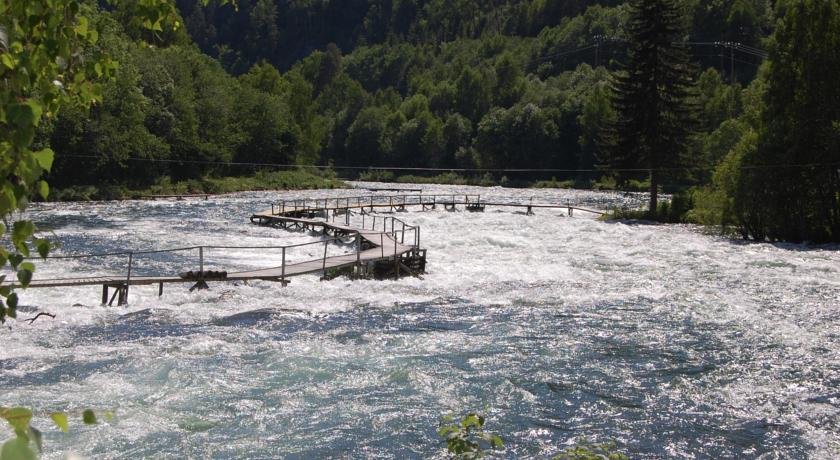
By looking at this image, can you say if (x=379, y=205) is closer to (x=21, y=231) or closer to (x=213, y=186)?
(x=213, y=186)

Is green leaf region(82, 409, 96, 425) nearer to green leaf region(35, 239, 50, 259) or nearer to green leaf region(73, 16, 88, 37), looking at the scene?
green leaf region(35, 239, 50, 259)

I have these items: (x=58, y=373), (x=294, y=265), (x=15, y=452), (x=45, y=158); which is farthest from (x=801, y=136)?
(x=15, y=452)

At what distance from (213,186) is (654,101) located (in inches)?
1520

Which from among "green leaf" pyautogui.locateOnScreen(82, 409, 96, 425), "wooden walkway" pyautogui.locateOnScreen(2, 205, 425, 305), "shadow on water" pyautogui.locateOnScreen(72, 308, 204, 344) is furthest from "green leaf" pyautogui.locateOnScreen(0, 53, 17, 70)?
"wooden walkway" pyautogui.locateOnScreen(2, 205, 425, 305)

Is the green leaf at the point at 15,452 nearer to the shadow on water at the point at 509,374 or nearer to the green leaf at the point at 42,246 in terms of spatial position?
the green leaf at the point at 42,246

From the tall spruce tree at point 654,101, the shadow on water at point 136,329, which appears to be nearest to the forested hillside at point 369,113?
the tall spruce tree at point 654,101

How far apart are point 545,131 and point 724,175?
68717 millimetres

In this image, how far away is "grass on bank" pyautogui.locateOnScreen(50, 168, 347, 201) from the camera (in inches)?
2354

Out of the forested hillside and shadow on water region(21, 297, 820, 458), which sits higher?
the forested hillside

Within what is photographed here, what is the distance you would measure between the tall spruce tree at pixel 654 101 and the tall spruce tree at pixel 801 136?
43.2 ft

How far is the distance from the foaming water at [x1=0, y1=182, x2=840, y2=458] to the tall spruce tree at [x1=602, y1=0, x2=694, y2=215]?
23005mm

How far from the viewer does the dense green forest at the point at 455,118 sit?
49.0m

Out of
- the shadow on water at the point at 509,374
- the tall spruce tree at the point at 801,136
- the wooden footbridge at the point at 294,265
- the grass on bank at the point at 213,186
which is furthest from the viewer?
the grass on bank at the point at 213,186

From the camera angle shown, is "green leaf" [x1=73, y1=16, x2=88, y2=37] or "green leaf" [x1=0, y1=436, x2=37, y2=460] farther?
"green leaf" [x1=73, y1=16, x2=88, y2=37]
